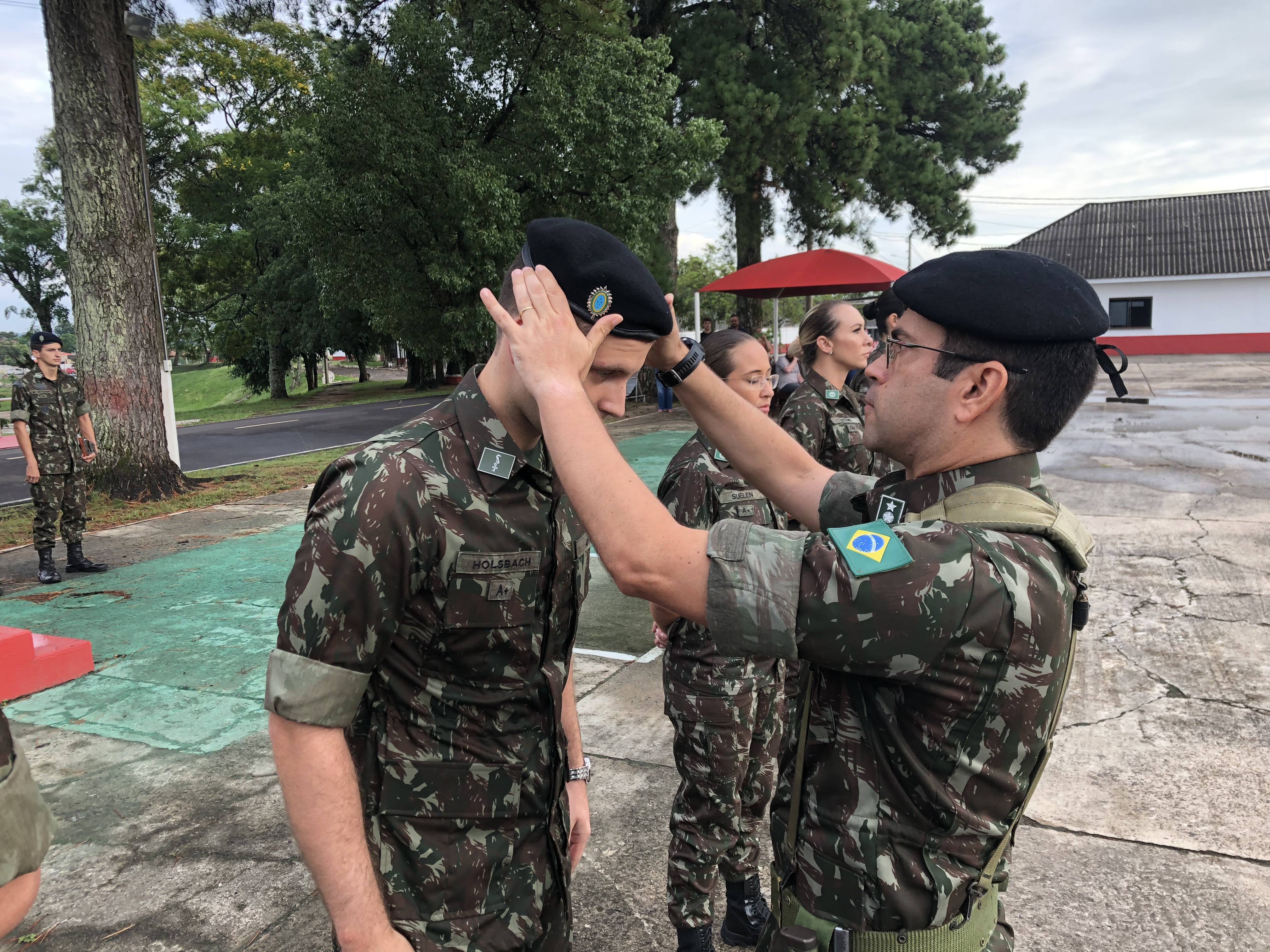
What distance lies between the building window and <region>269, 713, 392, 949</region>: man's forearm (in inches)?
1621

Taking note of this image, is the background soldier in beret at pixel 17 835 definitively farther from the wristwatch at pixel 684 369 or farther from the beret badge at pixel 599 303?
the wristwatch at pixel 684 369

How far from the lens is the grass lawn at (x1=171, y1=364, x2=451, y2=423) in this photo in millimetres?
27344

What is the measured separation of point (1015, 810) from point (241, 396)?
46.7 meters

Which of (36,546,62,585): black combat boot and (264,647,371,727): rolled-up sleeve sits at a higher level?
(264,647,371,727): rolled-up sleeve

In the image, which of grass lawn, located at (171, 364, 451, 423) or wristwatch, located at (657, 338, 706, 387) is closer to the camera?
wristwatch, located at (657, 338, 706, 387)

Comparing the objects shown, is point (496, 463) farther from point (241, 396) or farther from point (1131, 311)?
point (241, 396)

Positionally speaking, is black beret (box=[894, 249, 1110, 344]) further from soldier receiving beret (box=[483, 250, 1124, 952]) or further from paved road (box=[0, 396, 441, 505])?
paved road (box=[0, 396, 441, 505])

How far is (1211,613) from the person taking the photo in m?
5.66

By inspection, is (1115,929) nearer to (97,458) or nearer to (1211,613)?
(1211,613)

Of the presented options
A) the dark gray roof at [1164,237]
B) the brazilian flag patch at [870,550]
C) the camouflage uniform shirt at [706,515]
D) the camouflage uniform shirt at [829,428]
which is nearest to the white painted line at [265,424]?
the camouflage uniform shirt at [829,428]

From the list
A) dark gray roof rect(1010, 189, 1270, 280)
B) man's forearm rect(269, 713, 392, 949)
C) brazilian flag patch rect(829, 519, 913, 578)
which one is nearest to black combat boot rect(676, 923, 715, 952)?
man's forearm rect(269, 713, 392, 949)

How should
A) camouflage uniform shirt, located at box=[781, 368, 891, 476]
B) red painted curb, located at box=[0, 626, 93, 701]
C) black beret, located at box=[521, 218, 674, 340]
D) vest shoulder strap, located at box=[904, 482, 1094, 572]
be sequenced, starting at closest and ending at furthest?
vest shoulder strap, located at box=[904, 482, 1094, 572]
black beret, located at box=[521, 218, 674, 340]
camouflage uniform shirt, located at box=[781, 368, 891, 476]
red painted curb, located at box=[0, 626, 93, 701]

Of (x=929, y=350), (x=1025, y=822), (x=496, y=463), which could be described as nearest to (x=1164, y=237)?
(x=1025, y=822)

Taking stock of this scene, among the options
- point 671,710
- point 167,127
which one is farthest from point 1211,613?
point 167,127
